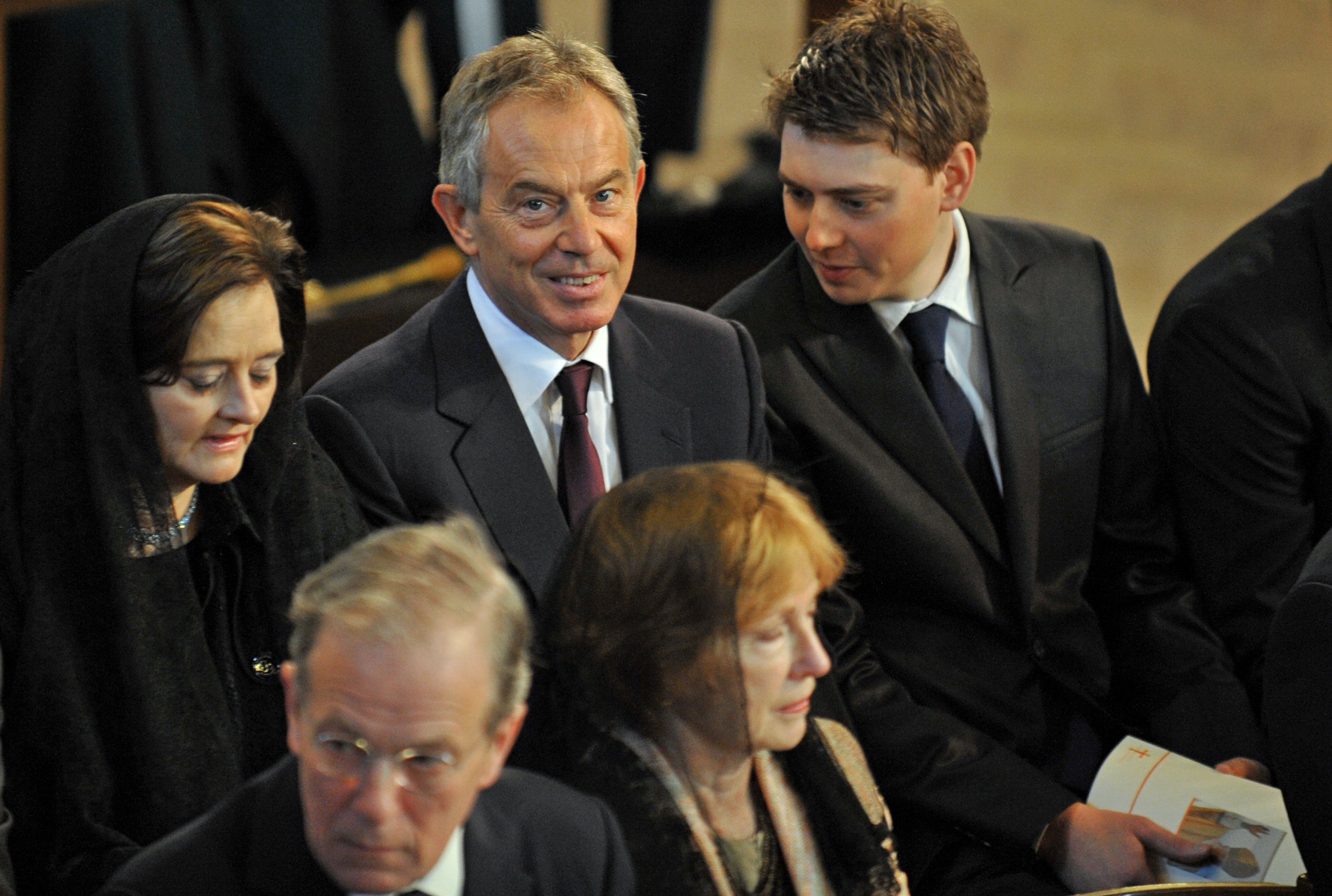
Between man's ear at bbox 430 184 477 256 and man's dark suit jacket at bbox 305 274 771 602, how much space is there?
51mm

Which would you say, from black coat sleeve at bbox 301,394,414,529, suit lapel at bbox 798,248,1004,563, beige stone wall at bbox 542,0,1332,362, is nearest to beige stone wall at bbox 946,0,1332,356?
beige stone wall at bbox 542,0,1332,362

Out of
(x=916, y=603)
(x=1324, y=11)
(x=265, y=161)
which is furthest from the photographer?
(x=1324, y=11)

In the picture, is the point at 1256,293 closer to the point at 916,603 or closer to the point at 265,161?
the point at 916,603

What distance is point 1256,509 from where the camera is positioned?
241 cm

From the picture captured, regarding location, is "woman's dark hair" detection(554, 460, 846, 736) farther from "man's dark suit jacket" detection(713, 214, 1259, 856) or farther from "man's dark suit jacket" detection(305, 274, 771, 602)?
"man's dark suit jacket" detection(713, 214, 1259, 856)

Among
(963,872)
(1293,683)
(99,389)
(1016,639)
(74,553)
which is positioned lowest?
(963,872)

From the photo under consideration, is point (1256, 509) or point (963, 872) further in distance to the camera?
point (1256, 509)

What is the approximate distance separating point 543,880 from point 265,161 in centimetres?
273

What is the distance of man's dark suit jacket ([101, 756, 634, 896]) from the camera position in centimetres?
121

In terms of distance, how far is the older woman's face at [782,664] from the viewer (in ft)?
4.53

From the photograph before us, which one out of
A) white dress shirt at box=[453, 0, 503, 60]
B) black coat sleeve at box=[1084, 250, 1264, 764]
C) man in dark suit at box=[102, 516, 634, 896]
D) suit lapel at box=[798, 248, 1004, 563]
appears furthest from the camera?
white dress shirt at box=[453, 0, 503, 60]

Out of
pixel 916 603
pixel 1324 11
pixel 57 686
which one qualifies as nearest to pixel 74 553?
pixel 57 686

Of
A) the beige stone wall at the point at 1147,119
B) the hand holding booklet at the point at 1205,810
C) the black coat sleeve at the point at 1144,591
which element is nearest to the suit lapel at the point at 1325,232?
the black coat sleeve at the point at 1144,591

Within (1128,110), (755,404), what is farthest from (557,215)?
(1128,110)
